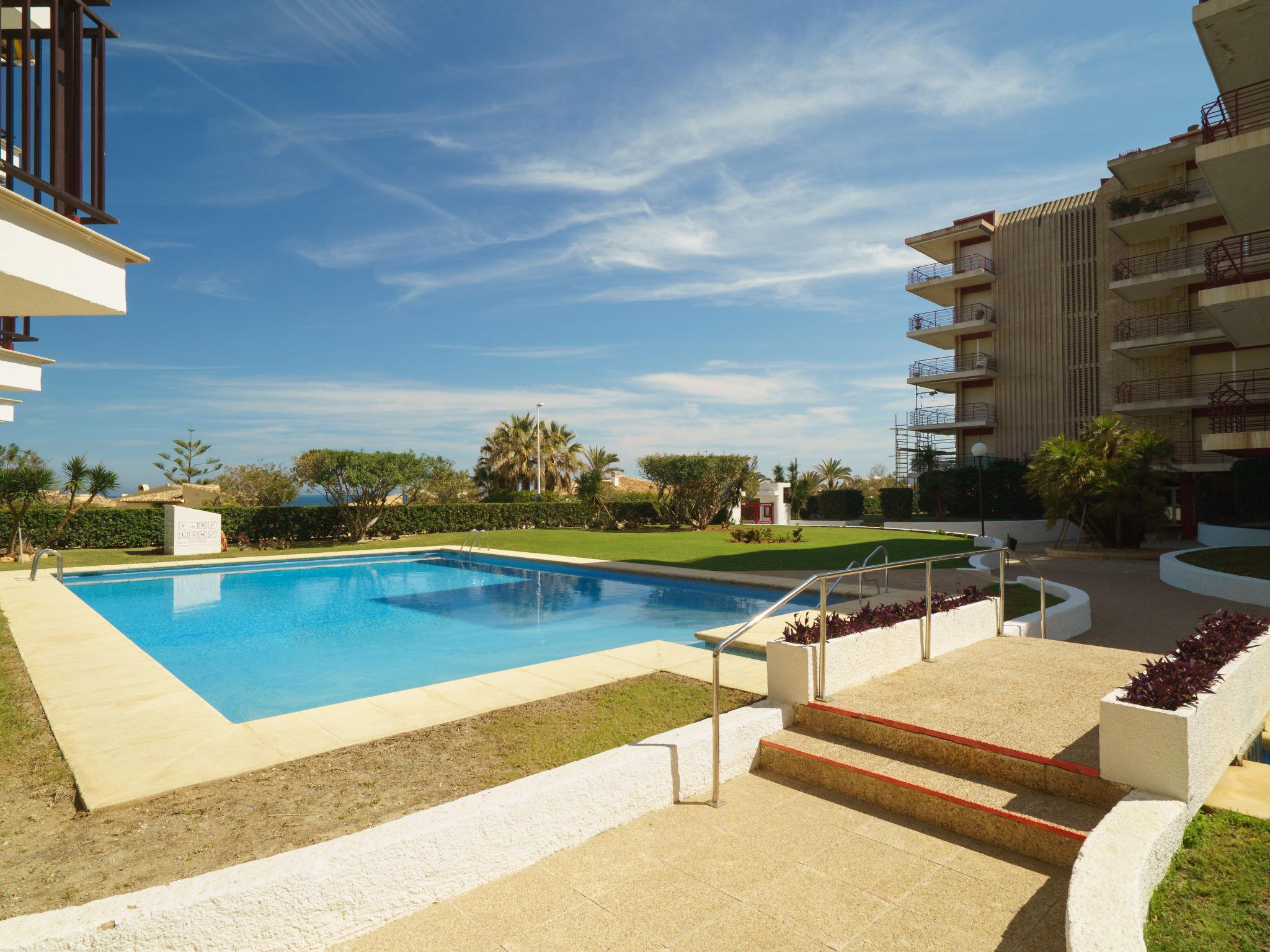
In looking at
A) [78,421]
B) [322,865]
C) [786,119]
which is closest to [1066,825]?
[322,865]

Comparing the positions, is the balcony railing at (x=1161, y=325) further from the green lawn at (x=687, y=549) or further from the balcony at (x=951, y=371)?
the green lawn at (x=687, y=549)

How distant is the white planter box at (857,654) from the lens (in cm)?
545

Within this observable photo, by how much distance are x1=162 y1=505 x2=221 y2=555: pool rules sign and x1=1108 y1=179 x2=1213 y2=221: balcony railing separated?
38171 millimetres

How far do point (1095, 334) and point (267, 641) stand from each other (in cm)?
3561

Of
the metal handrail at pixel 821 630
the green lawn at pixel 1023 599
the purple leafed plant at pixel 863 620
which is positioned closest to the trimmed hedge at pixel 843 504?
the green lawn at pixel 1023 599

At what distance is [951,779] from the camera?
4.32 m

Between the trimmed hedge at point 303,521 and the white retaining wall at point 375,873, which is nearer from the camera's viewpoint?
the white retaining wall at point 375,873

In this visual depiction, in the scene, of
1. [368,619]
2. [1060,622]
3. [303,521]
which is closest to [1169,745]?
[1060,622]

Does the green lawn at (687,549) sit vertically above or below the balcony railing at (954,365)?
below

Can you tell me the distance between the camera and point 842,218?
54.0ft

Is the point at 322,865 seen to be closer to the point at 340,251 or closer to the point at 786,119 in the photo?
the point at 786,119

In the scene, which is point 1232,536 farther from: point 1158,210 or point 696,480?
point 696,480

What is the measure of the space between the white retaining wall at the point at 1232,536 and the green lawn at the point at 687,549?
21.1 ft

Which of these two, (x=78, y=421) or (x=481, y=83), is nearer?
(x=481, y=83)
